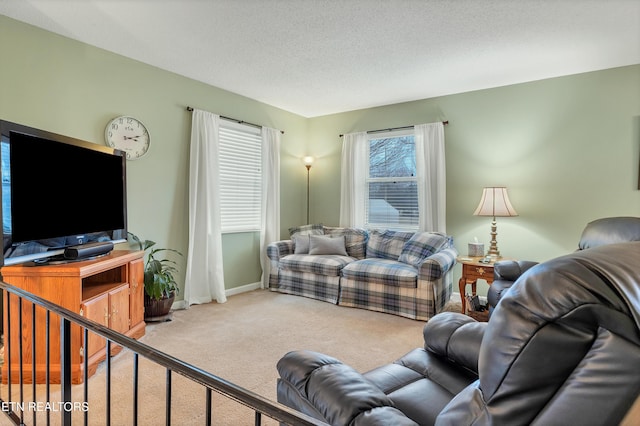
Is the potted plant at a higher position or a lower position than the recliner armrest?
lower

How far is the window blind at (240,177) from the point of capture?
4594 millimetres

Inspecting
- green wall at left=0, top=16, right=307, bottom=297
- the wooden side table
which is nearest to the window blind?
green wall at left=0, top=16, right=307, bottom=297

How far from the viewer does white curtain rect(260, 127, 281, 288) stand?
502cm

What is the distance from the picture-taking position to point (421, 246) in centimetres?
421

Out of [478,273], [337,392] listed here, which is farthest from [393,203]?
[337,392]

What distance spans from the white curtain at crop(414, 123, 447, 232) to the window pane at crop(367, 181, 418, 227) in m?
0.19

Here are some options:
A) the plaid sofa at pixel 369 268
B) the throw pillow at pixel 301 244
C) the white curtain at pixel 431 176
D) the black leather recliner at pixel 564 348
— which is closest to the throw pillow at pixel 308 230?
the plaid sofa at pixel 369 268

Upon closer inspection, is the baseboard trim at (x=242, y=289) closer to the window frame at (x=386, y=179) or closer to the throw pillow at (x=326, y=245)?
the throw pillow at (x=326, y=245)

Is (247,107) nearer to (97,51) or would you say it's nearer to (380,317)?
(97,51)

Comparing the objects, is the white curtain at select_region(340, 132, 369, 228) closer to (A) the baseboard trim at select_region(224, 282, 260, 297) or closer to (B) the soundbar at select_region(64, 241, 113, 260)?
(A) the baseboard trim at select_region(224, 282, 260, 297)

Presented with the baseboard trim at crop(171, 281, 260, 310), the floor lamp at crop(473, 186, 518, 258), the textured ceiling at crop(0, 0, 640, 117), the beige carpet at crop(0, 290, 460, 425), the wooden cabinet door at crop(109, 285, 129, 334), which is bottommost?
the beige carpet at crop(0, 290, 460, 425)

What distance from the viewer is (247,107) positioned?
4.86 m

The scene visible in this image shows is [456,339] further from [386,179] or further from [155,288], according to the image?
[386,179]

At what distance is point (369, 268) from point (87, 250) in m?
2.78
